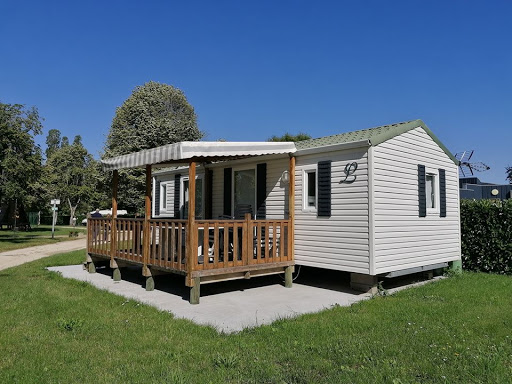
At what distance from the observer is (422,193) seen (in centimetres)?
838

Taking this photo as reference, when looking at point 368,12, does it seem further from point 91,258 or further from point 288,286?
point 91,258

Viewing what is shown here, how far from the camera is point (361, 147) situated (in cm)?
718

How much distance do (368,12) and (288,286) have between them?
325 inches

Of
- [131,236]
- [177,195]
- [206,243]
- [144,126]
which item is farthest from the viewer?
[144,126]

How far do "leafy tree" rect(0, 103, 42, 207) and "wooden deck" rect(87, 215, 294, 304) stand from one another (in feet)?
40.1

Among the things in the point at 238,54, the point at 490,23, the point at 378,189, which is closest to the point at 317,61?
the point at 238,54

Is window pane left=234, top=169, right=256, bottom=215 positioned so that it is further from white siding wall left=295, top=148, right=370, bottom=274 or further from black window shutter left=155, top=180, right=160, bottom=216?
black window shutter left=155, top=180, right=160, bottom=216

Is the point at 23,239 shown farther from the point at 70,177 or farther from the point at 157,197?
the point at 70,177

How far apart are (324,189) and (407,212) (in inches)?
72.1

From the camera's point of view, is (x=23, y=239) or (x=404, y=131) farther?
(x=23, y=239)

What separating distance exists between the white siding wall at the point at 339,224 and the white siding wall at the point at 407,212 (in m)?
0.24

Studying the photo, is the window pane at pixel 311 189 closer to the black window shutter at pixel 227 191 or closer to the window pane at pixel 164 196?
the black window shutter at pixel 227 191

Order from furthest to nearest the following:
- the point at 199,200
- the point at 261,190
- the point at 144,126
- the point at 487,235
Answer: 1. the point at 144,126
2. the point at 199,200
3. the point at 487,235
4. the point at 261,190

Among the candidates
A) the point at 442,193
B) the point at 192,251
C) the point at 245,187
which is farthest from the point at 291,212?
the point at 442,193
